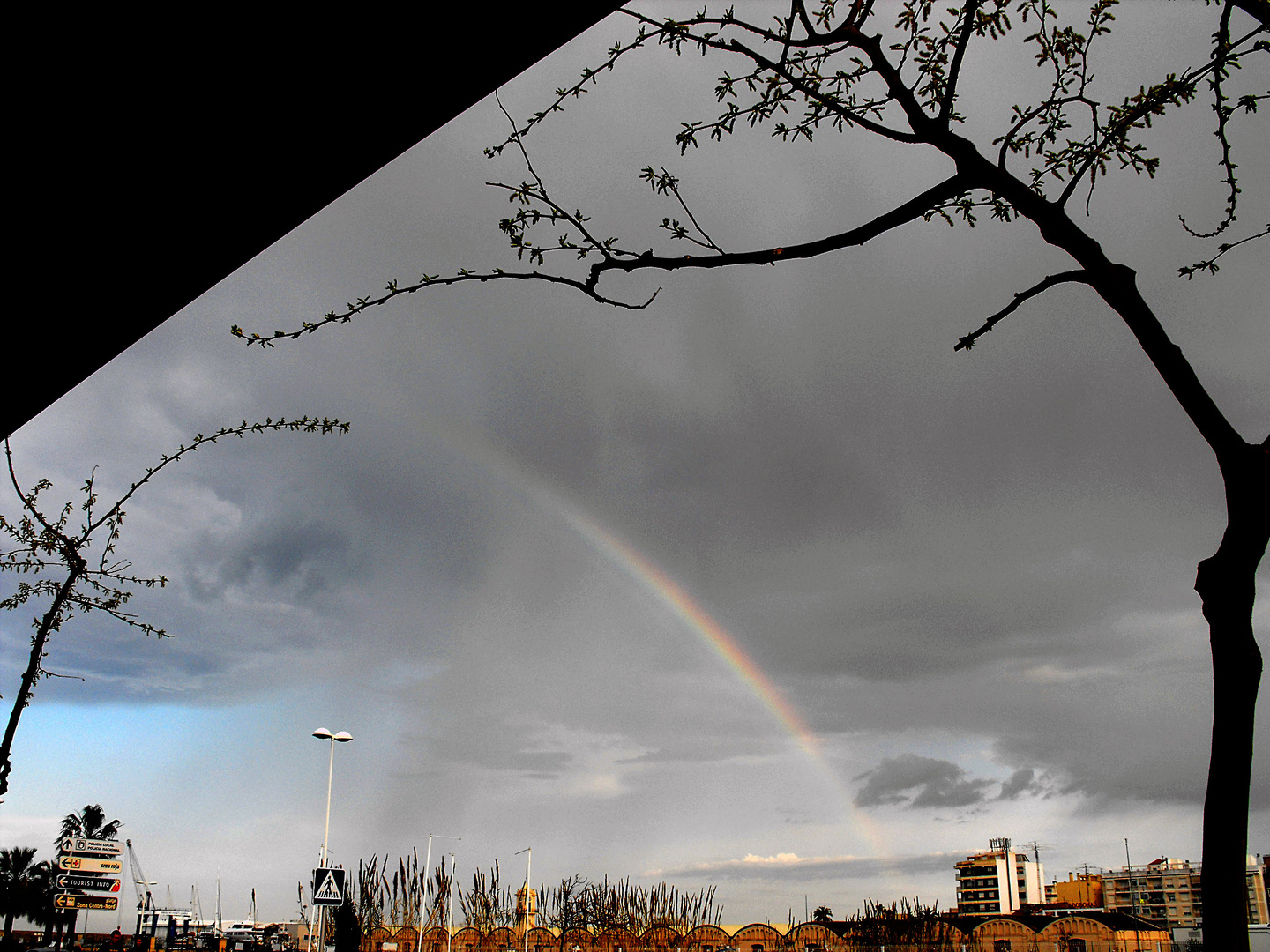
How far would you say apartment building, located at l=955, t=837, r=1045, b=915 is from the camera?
124 metres

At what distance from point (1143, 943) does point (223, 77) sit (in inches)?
2809

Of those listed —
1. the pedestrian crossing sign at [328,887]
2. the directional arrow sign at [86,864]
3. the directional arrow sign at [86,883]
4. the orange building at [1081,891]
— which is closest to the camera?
the directional arrow sign at [86,883]

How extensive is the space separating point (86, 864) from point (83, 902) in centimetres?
592

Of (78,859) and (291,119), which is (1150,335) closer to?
(291,119)

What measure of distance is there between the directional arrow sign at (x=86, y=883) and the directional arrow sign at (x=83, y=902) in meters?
0.24

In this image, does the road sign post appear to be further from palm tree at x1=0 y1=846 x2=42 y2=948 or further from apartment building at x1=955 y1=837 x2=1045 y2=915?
apartment building at x1=955 y1=837 x2=1045 y2=915

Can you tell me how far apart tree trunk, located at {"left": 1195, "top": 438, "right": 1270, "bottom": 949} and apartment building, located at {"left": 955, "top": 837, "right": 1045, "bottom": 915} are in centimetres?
13890

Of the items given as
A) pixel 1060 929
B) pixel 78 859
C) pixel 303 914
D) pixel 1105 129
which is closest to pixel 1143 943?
pixel 1060 929

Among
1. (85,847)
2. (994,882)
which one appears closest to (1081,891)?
(994,882)

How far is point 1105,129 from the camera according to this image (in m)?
3.71

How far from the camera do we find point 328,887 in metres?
15.1

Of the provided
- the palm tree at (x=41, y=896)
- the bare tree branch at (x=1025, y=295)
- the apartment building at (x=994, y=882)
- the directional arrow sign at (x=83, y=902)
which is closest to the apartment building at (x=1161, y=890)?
the apartment building at (x=994, y=882)

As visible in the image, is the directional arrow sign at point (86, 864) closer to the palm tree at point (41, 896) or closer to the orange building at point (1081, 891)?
the palm tree at point (41, 896)

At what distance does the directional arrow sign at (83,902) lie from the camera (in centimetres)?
1348
